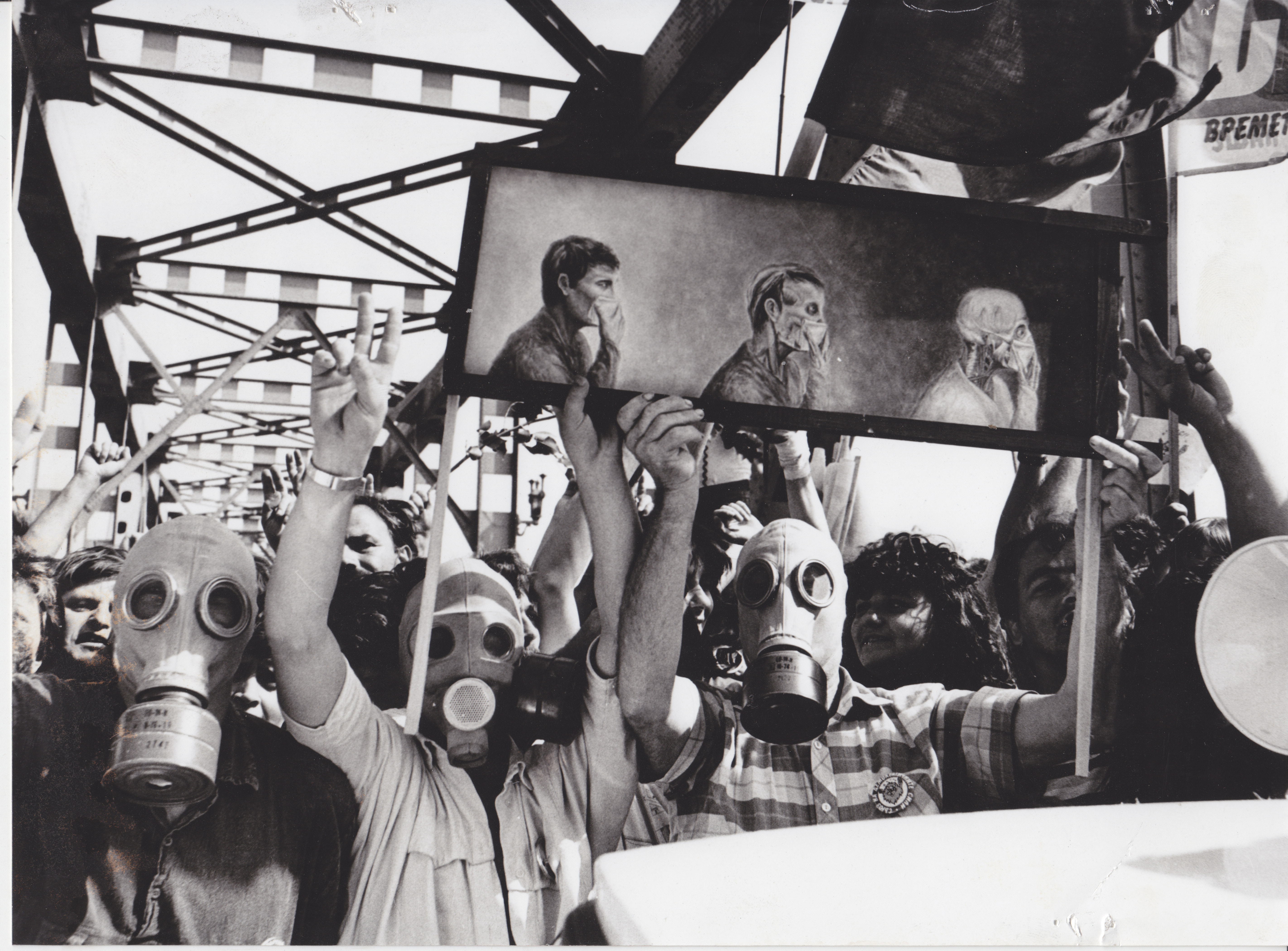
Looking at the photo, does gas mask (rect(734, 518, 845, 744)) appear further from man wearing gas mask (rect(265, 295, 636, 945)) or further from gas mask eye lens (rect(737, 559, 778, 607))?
man wearing gas mask (rect(265, 295, 636, 945))

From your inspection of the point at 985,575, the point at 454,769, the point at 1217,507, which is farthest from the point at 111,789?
the point at 1217,507

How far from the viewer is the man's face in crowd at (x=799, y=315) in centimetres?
322

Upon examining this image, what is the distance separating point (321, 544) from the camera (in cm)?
293

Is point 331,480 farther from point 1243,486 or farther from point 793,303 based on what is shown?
point 1243,486

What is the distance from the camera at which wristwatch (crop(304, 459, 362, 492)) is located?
2.95 meters

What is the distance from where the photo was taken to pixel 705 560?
130 inches

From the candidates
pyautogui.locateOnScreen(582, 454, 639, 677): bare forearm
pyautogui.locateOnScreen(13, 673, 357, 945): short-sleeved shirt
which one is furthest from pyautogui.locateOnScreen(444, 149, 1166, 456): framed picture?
pyautogui.locateOnScreen(13, 673, 357, 945): short-sleeved shirt

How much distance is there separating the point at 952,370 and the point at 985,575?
0.65 m

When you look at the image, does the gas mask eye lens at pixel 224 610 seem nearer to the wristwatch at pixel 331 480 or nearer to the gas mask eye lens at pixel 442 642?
the wristwatch at pixel 331 480

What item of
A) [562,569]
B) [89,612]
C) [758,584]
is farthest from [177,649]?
[758,584]

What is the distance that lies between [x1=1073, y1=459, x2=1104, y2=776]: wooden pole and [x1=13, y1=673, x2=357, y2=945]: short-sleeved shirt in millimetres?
2068

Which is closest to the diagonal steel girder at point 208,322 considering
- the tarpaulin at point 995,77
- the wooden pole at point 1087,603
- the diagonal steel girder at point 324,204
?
the diagonal steel girder at point 324,204

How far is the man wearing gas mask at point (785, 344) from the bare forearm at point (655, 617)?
413 mm

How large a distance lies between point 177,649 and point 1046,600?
2.49 meters
